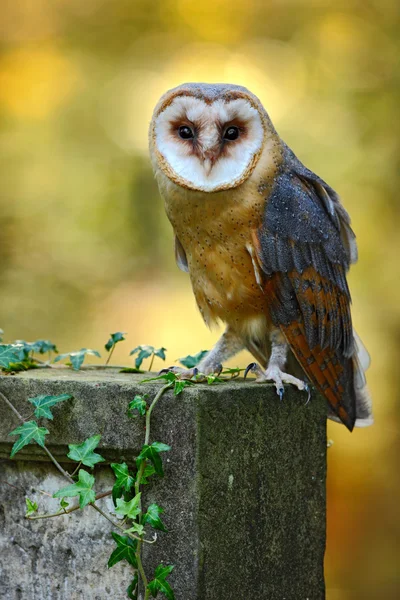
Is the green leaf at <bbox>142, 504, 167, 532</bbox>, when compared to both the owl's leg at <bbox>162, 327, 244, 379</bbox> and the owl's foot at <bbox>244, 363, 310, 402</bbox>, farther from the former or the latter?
the owl's leg at <bbox>162, 327, 244, 379</bbox>

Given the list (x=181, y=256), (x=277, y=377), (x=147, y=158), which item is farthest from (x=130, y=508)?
(x=147, y=158)

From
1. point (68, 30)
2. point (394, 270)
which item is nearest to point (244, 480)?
point (394, 270)

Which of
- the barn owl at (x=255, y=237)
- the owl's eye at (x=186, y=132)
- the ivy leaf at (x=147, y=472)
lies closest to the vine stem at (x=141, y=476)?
the ivy leaf at (x=147, y=472)

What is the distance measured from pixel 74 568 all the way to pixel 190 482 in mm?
496

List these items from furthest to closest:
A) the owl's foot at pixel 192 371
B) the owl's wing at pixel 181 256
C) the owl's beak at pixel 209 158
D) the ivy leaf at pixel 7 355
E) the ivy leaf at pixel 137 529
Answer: the owl's wing at pixel 181 256 → the owl's beak at pixel 209 158 → the owl's foot at pixel 192 371 → the ivy leaf at pixel 7 355 → the ivy leaf at pixel 137 529

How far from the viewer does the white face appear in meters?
2.85

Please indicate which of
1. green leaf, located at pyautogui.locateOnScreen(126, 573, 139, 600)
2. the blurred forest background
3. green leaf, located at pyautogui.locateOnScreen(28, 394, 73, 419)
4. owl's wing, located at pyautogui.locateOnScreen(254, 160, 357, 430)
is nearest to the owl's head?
owl's wing, located at pyautogui.locateOnScreen(254, 160, 357, 430)

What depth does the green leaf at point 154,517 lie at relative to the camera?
7.30 feet

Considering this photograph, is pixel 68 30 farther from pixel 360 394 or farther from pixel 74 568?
pixel 74 568

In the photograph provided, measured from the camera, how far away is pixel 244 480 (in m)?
2.50

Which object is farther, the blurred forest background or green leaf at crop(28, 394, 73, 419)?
the blurred forest background

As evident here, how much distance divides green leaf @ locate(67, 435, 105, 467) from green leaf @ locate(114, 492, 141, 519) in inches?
5.4

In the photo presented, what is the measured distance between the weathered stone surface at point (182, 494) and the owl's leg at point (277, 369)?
0.28 ft

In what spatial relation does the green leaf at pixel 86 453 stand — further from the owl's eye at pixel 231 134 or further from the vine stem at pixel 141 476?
the owl's eye at pixel 231 134
